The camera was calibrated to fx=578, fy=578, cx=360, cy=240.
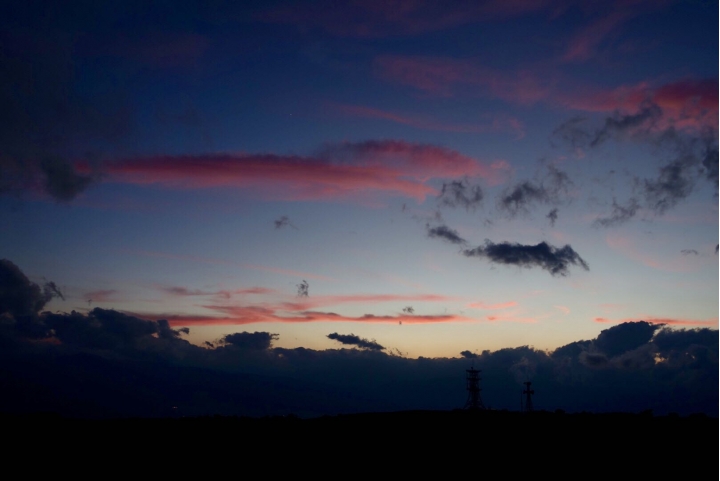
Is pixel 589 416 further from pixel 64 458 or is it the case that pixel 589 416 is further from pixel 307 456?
pixel 64 458

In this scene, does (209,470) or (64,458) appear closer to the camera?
(209,470)

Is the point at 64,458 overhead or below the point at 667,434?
below

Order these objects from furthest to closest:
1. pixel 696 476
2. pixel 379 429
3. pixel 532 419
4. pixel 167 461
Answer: pixel 532 419 → pixel 379 429 → pixel 167 461 → pixel 696 476

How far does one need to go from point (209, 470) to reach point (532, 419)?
2956cm

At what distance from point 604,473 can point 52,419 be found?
151ft

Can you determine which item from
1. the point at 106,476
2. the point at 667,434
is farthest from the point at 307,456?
the point at 667,434

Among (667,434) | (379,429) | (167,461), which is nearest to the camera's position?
(167,461)

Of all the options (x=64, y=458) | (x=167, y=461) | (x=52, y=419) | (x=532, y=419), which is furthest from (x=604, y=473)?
(x=52, y=419)

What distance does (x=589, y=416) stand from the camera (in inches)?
2130

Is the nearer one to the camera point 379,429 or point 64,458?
point 64,458

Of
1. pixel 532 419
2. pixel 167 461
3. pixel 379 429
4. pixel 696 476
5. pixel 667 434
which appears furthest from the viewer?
pixel 532 419

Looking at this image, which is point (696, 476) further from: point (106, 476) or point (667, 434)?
point (106, 476)

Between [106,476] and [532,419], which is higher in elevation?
[532,419]

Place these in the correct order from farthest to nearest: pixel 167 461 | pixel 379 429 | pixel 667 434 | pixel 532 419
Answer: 1. pixel 532 419
2. pixel 379 429
3. pixel 667 434
4. pixel 167 461
